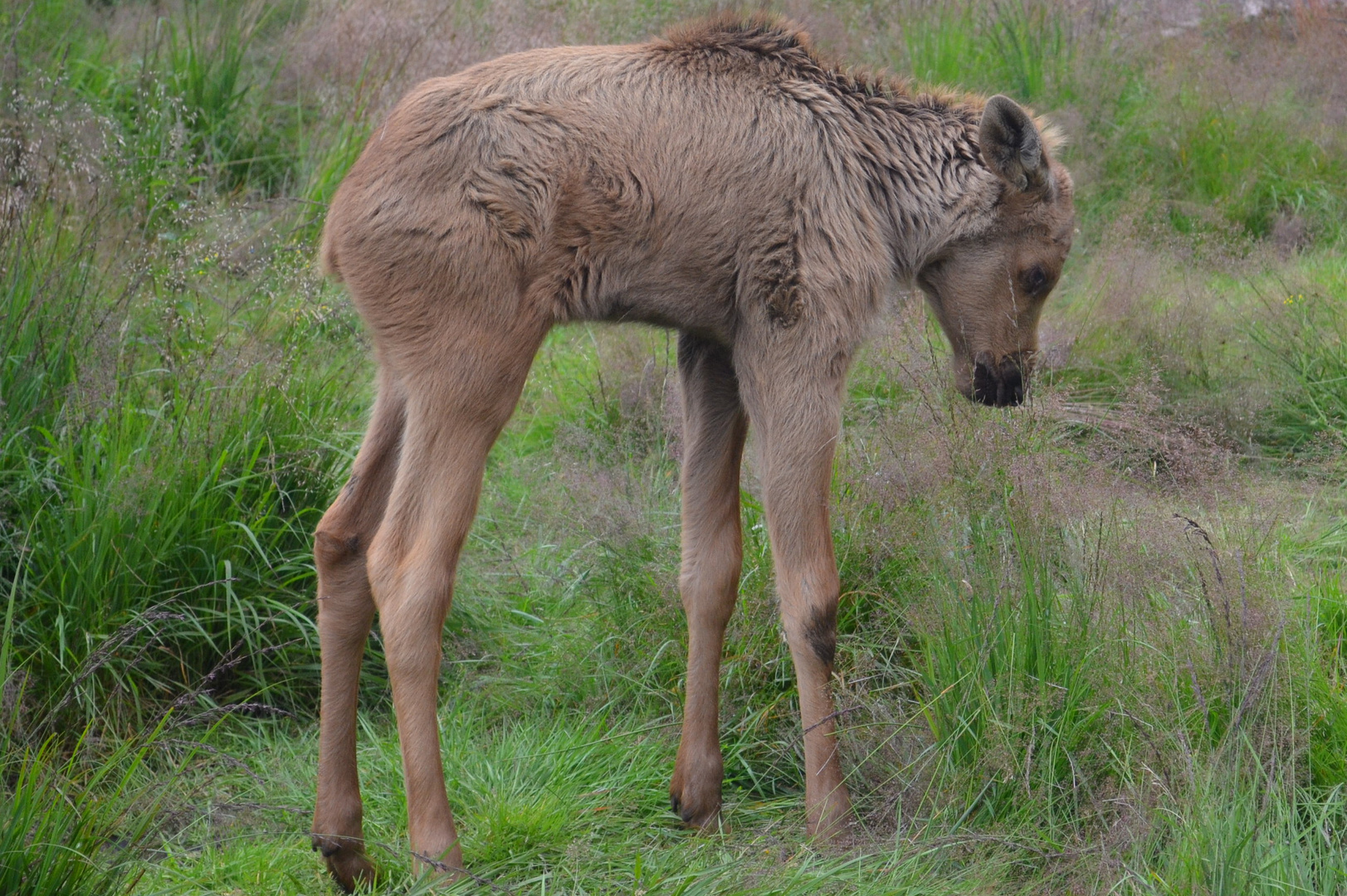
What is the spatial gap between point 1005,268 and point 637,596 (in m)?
1.89

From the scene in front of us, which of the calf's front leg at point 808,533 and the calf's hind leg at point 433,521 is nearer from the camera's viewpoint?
the calf's hind leg at point 433,521

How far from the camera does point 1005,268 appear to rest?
4.47m

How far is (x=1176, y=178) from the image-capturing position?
9141 millimetres

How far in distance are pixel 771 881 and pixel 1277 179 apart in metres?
7.25

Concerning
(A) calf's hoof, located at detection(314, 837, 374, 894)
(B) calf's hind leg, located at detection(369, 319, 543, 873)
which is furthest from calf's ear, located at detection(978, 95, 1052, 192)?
(A) calf's hoof, located at detection(314, 837, 374, 894)

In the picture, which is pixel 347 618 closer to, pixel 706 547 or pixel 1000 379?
pixel 706 547

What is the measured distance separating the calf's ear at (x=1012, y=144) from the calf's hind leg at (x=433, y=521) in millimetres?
1680

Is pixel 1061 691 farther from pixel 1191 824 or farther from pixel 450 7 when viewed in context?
pixel 450 7

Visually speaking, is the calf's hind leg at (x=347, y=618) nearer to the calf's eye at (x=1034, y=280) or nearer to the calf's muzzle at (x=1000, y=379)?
the calf's muzzle at (x=1000, y=379)

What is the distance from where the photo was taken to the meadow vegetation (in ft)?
11.8

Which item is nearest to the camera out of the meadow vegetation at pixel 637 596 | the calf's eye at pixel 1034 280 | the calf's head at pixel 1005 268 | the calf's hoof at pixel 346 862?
the meadow vegetation at pixel 637 596

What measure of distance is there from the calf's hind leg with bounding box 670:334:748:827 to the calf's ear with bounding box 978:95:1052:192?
3.64ft

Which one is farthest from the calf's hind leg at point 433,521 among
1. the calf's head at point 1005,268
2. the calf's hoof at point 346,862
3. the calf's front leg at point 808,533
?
the calf's head at point 1005,268

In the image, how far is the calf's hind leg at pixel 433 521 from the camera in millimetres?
3635
